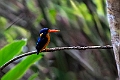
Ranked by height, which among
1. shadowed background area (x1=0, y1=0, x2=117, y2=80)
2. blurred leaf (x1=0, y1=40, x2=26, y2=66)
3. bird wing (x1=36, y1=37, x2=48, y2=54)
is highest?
bird wing (x1=36, y1=37, x2=48, y2=54)

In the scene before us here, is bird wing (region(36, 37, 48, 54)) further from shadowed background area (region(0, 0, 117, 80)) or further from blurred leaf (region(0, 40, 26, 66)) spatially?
shadowed background area (region(0, 0, 117, 80))

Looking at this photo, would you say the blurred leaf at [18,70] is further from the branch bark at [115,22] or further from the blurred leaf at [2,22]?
the blurred leaf at [2,22]

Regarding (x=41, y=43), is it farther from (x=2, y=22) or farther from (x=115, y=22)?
(x=2, y=22)

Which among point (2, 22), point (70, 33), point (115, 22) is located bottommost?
point (70, 33)

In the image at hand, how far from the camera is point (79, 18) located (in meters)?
2.08

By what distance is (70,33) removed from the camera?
2.08 metres

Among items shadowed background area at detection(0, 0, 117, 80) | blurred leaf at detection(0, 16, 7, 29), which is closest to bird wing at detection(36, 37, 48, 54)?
shadowed background area at detection(0, 0, 117, 80)

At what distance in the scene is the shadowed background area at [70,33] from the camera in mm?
1971

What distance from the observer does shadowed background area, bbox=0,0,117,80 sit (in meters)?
1.97

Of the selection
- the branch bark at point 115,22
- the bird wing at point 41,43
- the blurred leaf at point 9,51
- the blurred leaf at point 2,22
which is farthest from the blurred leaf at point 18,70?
the blurred leaf at point 2,22

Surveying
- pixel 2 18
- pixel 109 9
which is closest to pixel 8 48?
pixel 109 9

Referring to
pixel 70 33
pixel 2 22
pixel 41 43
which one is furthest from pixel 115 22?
pixel 2 22

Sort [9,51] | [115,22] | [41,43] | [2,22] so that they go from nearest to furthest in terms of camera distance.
Result: [115,22] → [41,43] → [9,51] → [2,22]

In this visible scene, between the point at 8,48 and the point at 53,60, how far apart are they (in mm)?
874
